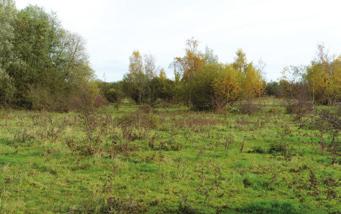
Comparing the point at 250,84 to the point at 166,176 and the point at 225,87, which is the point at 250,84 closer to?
the point at 225,87

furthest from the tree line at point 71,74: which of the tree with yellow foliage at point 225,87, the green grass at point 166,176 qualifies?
the green grass at point 166,176

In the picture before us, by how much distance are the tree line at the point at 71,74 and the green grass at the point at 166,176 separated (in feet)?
55.6

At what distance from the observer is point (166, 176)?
962cm

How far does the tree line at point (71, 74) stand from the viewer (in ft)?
108

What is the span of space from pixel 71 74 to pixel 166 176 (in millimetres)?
31621

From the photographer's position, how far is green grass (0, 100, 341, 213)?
7.44m

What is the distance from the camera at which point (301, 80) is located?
4288 centimetres

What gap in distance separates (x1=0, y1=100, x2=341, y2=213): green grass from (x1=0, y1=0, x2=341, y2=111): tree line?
16.9m

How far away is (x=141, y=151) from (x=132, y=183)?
3.68 meters

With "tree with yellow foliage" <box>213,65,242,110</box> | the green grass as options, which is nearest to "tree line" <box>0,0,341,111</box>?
"tree with yellow foliage" <box>213,65,242,110</box>

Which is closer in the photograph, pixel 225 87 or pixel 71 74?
pixel 225 87

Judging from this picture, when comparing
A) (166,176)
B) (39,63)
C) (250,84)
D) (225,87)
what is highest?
(39,63)

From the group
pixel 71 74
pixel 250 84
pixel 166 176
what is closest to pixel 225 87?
pixel 250 84

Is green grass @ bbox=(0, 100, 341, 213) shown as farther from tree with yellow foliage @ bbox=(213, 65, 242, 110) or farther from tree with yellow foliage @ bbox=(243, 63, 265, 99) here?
tree with yellow foliage @ bbox=(243, 63, 265, 99)
